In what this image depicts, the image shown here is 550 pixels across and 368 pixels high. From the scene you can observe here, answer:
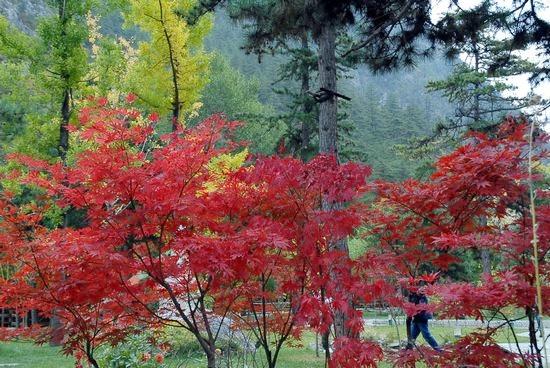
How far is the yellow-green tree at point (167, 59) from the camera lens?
10.9 meters

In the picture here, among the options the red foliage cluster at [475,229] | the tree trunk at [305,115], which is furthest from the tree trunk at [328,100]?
the tree trunk at [305,115]

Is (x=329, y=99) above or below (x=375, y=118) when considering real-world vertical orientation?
below

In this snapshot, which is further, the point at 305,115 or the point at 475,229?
the point at 305,115

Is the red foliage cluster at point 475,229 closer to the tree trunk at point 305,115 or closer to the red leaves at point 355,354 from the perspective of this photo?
the red leaves at point 355,354

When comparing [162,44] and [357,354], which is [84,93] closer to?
[162,44]

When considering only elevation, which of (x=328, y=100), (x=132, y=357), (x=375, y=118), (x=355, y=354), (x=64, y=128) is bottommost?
(x=132, y=357)

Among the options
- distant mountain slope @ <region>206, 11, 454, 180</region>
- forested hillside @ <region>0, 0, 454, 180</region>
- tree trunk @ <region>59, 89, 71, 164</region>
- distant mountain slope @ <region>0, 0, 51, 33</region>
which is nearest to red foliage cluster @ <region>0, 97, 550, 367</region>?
tree trunk @ <region>59, 89, 71, 164</region>

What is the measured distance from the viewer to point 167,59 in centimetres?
1142

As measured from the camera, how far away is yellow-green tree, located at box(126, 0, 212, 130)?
10867 millimetres

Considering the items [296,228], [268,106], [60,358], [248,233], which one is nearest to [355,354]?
[296,228]

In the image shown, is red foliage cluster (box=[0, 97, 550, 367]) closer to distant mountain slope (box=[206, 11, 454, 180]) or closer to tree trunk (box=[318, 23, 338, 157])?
tree trunk (box=[318, 23, 338, 157])

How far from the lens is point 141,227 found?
376cm

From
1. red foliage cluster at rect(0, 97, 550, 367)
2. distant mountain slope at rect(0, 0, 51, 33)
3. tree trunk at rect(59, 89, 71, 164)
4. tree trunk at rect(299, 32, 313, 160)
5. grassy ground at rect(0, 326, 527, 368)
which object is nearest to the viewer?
red foliage cluster at rect(0, 97, 550, 367)

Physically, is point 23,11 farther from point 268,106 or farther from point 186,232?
point 186,232
